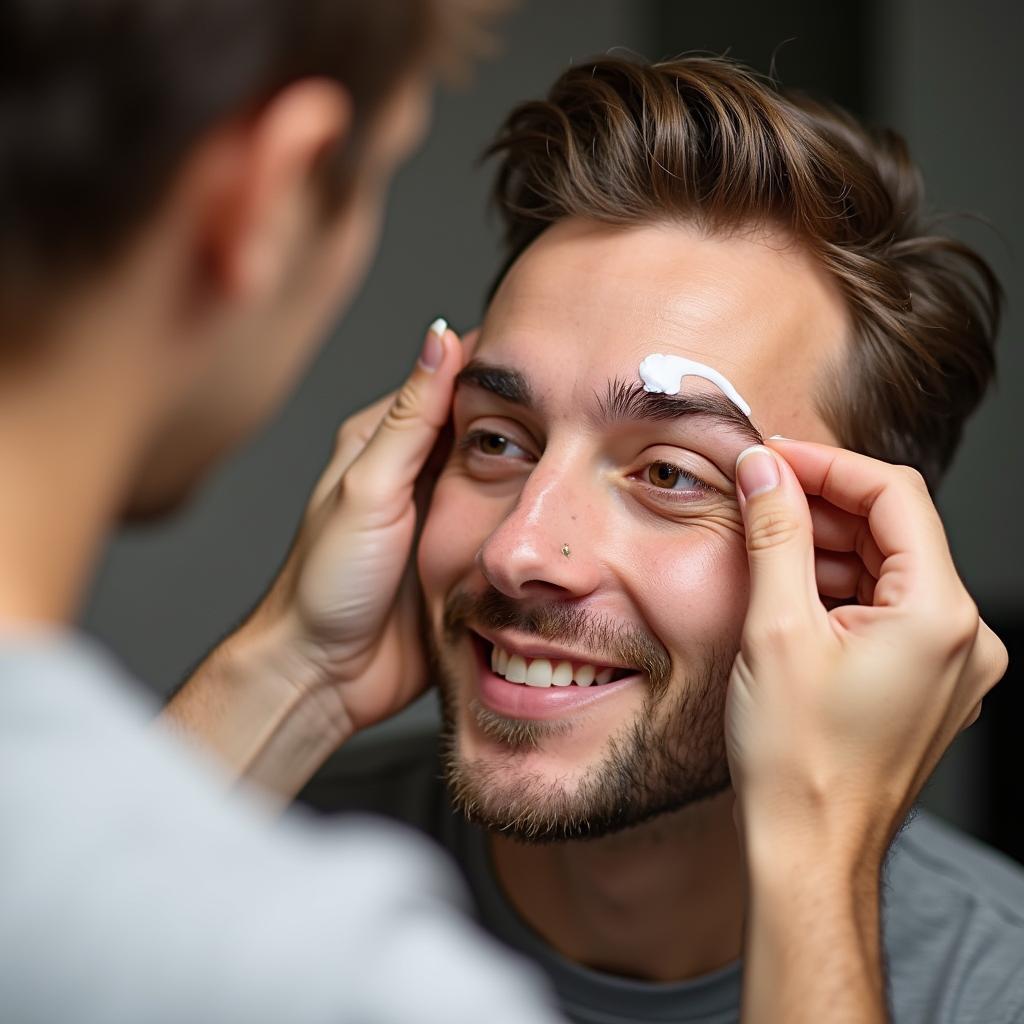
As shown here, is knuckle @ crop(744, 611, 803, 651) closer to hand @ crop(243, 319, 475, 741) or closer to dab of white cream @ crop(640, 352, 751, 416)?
dab of white cream @ crop(640, 352, 751, 416)

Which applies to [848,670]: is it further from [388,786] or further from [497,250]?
[497,250]

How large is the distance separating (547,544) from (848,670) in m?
0.35

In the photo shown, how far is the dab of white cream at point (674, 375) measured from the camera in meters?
1.40

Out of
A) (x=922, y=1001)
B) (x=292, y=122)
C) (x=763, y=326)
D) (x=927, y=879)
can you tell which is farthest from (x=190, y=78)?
(x=927, y=879)

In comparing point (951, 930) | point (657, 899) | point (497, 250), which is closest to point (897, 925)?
point (951, 930)

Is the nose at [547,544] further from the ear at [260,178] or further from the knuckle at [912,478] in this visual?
the ear at [260,178]

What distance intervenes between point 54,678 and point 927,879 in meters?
1.48

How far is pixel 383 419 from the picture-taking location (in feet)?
5.51

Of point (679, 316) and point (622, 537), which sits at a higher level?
point (679, 316)

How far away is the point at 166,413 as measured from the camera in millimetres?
741

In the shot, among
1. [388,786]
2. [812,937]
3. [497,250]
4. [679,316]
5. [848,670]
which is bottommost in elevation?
[388,786]

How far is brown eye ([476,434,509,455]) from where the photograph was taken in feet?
5.16

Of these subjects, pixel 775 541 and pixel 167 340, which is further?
pixel 775 541

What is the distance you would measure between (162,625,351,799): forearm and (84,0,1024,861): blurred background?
1412 mm
